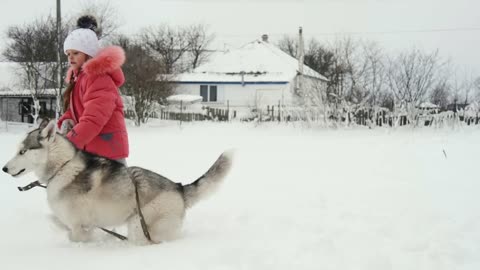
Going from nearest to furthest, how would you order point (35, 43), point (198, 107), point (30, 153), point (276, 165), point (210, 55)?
1. point (30, 153)
2. point (276, 165)
3. point (35, 43)
4. point (198, 107)
5. point (210, 55)

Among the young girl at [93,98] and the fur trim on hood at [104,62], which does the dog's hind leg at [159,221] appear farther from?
the fur trim on hood at [104,62]

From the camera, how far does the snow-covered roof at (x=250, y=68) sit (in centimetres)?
3447

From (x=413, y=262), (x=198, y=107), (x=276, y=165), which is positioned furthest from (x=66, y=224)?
(x=198, y=107)

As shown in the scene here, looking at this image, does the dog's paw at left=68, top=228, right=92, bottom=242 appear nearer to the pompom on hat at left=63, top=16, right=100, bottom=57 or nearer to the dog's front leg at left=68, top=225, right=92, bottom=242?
the dog's front leg at left=68, top=225, right=92, bottom=242

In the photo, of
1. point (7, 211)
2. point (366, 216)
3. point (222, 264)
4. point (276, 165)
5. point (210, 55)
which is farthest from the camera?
point (210, 55)

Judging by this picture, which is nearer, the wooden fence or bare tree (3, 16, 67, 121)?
bare tree (3, 16, 67, 121)

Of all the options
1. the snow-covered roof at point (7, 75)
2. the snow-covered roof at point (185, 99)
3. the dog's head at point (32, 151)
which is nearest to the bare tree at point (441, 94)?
the snow-covered roof at point (185, 99)

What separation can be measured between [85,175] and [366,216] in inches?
110

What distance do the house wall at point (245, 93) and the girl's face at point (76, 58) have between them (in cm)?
2869

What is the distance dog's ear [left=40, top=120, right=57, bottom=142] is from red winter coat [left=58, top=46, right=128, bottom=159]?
0.23m

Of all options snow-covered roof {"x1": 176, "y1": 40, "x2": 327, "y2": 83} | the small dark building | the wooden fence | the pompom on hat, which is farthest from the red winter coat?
snow-covered roof {"x1": 176, "y1": 40, "x2": 327, "y2": 83}

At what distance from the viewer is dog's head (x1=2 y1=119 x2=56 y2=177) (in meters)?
3.62

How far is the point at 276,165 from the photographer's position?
918 centimetres

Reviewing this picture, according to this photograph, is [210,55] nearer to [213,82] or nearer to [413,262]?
[213,82]
